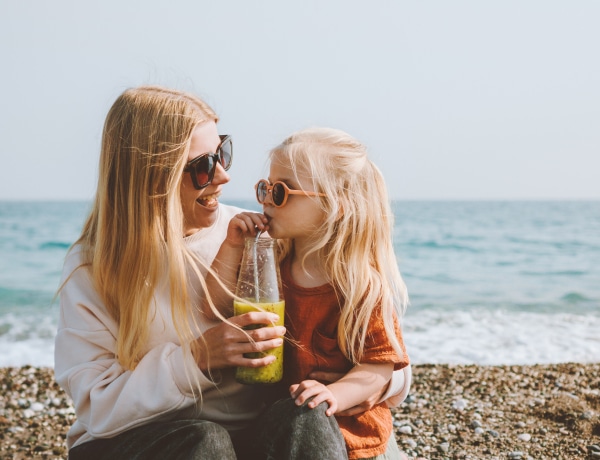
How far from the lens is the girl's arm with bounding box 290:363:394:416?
8.61ft

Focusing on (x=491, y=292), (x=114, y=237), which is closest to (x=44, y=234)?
(x=491, y=292)

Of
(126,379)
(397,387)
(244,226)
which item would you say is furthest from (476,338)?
(126,379)

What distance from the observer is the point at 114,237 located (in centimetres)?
298

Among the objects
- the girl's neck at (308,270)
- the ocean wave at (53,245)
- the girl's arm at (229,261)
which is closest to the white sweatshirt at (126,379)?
the girl's arm at (229,261)

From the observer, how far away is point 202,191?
3.13 meters

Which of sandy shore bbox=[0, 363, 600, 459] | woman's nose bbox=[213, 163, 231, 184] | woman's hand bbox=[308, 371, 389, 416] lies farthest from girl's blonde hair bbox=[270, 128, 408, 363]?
sandy shore bbox=[0, 363, 600, 459]

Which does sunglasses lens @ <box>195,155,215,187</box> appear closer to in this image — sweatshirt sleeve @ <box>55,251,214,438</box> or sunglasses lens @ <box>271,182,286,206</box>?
sunglasses lens @ <box>271,182,286,206</box>

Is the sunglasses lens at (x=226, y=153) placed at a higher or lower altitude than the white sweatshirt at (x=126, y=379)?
higher

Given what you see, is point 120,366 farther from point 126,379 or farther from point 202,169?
point 202,169

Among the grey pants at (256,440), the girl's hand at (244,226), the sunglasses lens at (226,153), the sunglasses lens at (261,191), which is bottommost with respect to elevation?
the grey pants at (256,440)

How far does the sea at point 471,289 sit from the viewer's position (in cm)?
888

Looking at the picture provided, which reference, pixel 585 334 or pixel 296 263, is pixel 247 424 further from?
→ pixel 585 334

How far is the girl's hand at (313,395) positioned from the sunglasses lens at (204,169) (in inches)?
40.8

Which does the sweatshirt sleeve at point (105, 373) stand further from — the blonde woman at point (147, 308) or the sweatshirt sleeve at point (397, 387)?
the sweatshirt sleeve at point (397, 387)
